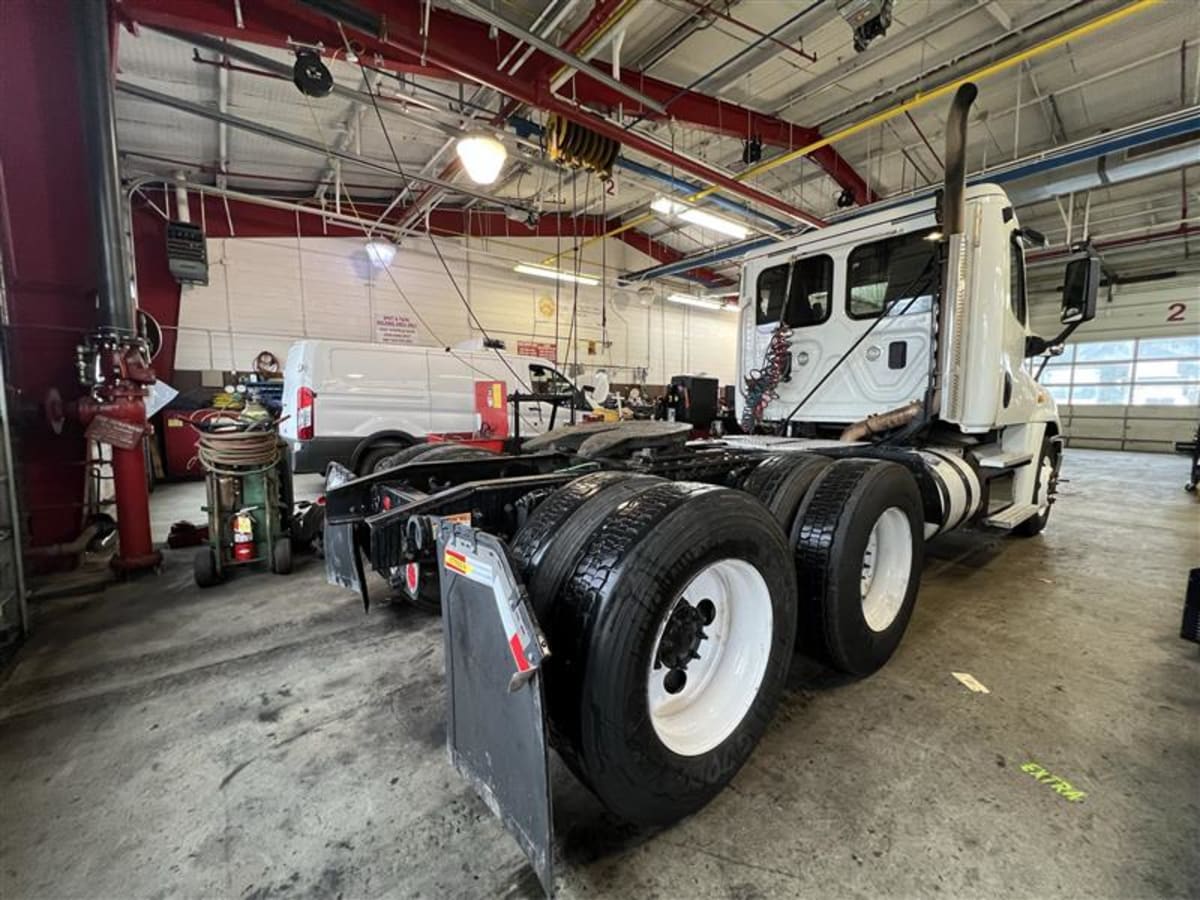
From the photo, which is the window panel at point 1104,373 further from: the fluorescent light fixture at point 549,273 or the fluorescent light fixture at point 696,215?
the fluorescent light fixture at point 549,273

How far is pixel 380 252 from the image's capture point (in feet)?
31.9

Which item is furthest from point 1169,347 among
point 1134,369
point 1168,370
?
point 1134,369

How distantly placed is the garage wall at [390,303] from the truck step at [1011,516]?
4.50 metres

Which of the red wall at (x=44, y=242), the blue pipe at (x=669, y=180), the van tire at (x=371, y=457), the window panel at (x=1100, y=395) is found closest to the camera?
the red wall at (x=44, y=242)

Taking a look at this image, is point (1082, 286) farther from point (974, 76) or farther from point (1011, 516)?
point (974, 76)

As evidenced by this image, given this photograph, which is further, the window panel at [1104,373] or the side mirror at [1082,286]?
the window panel at [1104,373]

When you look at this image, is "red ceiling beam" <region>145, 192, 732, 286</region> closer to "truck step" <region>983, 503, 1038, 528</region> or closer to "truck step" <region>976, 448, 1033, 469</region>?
A: "truck step" <region>976, 448, 1033, 469</region>

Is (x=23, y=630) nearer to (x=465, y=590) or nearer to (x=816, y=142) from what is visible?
(x=465, y=590)

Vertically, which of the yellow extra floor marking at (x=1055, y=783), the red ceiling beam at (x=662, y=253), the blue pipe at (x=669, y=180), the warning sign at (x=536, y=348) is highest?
the red ceiling beam at (x=662, y=253)

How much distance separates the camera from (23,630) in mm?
2713

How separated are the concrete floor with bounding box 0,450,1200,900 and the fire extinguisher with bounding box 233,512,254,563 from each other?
2.34 feet

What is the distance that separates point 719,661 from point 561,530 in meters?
0.76

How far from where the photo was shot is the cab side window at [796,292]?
401cm

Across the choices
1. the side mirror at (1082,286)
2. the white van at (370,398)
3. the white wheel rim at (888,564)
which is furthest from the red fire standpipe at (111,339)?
the side mirror at (1082,286)
